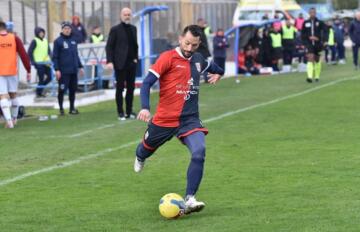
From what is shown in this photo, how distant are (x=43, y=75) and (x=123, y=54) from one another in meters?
6.96

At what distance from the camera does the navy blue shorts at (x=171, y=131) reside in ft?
29.6

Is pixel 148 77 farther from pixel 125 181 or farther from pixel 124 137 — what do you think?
pixel 124 137

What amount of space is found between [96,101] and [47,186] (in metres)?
12.6

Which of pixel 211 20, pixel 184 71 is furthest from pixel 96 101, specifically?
pixel 211 20

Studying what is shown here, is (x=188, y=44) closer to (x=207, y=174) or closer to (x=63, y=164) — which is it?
(x=207, y=174)

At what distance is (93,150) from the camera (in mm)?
13570

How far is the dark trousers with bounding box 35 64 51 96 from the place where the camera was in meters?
23.8

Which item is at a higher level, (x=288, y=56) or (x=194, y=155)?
(x=194, y=155)

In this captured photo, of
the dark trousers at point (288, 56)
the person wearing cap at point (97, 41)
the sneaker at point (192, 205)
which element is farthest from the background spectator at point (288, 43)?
the sneaker at point (192, 205)

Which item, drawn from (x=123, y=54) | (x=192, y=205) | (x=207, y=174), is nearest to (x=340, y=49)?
(x=123, y=54)

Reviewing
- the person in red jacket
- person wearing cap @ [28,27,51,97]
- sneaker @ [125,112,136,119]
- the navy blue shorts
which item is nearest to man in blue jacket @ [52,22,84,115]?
sneaker @ [125,112,136,119]

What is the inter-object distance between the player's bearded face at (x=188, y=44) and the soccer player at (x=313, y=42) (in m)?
18.1

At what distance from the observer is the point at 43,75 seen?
960 inches

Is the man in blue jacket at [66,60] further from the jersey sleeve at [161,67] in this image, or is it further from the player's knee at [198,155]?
the player's knee at [198,155]
